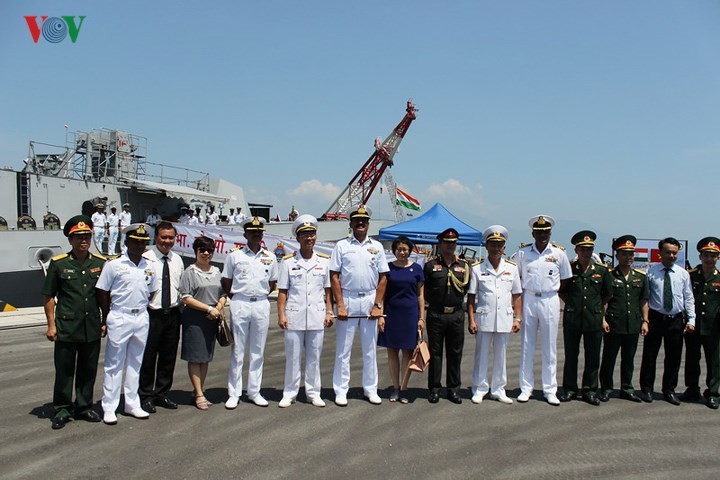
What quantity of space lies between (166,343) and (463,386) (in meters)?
3.18

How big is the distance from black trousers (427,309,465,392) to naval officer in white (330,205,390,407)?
552 mm

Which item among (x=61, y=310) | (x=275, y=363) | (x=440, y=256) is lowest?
(x=275, y=363)

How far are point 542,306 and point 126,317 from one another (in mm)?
3840

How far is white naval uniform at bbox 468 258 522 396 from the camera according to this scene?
508 centimetres

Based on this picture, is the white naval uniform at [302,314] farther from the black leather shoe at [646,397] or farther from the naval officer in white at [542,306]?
the black leather shoe at [646,397]

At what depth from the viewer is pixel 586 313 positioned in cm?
510

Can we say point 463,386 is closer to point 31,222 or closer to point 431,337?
point 431,337

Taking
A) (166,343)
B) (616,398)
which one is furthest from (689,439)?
(166,343)

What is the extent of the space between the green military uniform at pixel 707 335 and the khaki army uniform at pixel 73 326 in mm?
5654

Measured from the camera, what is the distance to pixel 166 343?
15.5ft

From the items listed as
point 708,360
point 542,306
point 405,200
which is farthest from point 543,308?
point 405,200

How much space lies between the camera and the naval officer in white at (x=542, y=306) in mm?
5117

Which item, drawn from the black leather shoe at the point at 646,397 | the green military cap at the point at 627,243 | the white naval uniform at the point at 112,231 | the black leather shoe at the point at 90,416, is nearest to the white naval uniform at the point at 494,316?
the green military cap at the point at 627,243

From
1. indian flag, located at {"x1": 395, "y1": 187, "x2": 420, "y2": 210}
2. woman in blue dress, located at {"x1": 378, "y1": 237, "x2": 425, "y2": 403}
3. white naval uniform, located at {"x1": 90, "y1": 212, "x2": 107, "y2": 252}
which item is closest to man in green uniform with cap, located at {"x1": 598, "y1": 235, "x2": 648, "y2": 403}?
woman in blue dress, located at {"x1": 378, "y1": 237, "x2": 425, "y2": 403}
